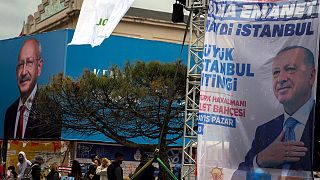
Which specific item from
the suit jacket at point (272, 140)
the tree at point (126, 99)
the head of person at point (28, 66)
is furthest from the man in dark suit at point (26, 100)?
the suit jacket at point (272, 140)

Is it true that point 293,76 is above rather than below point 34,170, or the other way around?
above

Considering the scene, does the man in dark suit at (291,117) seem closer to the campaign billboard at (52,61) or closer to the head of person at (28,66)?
the campaign billboard at (52,61)

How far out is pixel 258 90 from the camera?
7.93 meters

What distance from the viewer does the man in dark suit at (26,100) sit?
115 feet

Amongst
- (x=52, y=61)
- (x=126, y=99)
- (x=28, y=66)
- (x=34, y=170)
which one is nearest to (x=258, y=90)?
(x=34, y=170)

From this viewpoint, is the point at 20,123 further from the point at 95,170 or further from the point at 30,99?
the point at 95,170

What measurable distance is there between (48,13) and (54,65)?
825 centimetres

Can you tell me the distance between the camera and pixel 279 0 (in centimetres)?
784

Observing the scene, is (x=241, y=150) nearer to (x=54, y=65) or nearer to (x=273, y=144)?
(x=273, y=144)

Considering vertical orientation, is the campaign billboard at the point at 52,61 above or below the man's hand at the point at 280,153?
above

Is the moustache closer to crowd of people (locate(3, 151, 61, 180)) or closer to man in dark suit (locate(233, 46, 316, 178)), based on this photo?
crowd of people (locate(3, 151, 61, 180))

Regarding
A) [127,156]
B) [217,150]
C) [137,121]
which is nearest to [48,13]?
[127,156]

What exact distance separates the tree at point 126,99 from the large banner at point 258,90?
16.2 meters

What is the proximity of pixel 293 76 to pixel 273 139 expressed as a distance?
0.77 meters
